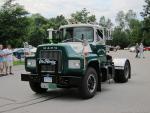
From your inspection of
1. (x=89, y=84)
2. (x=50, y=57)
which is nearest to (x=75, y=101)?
(x=89, y=84)

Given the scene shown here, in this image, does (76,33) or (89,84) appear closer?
(89,84)

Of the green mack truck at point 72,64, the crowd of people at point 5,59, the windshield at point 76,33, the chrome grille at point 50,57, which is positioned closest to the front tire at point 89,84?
the green mack truck at point 72,64

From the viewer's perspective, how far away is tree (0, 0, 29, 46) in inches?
1695

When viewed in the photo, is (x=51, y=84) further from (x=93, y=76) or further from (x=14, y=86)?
(x=14, y=86)

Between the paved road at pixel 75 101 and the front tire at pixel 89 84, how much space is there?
20cm

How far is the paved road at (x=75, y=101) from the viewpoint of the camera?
10.4 meters

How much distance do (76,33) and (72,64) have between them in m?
2.72

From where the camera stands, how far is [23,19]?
44969mm

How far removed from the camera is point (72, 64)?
1184 cm

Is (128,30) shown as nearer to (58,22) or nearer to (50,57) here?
(58,22)

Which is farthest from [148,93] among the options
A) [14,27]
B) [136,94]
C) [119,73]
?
[14,27]

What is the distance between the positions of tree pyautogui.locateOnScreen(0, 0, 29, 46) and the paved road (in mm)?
28499

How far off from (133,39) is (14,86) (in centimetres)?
11423

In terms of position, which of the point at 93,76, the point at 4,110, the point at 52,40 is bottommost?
the point at 4,110
